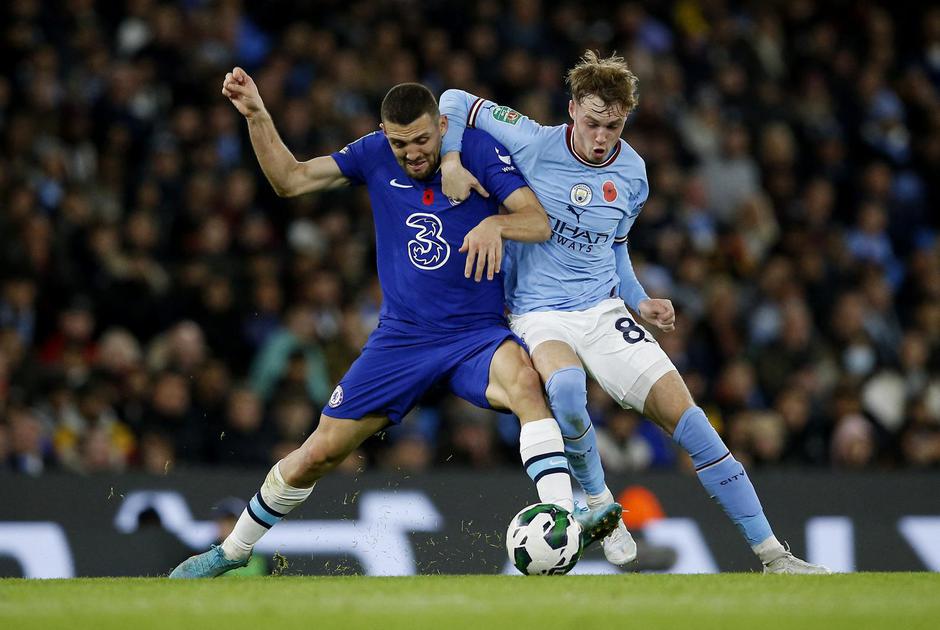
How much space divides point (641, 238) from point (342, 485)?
4575 millimetres

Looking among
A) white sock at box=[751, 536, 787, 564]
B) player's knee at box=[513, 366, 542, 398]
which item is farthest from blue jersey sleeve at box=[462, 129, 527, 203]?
white sock at box=[751, 536, 787, 564]

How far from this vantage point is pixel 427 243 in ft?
20.9

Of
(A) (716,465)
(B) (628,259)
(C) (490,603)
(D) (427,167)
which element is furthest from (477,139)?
(C) (490,603)

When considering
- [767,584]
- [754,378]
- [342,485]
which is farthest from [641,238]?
[767,584]

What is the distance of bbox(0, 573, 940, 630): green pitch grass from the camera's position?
4.26m

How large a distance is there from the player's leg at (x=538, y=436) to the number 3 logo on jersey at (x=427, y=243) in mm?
513

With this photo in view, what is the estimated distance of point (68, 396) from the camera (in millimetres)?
9422

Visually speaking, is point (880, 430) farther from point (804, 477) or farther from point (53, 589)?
point (53, 589)

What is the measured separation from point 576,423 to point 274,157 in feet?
5.98

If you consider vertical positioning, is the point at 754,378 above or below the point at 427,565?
above

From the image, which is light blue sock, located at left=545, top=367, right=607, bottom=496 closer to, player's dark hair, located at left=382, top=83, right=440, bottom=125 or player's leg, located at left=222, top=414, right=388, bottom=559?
player's leg, located at left=222, top=414, right=388, bottom=559

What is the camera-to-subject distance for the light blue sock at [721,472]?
6.29m

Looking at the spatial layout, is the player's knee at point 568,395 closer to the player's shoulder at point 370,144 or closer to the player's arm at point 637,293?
the player's arm at point 637,293

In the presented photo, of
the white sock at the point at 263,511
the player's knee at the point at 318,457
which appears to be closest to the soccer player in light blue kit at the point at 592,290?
the player's knee at the point at 318,457
